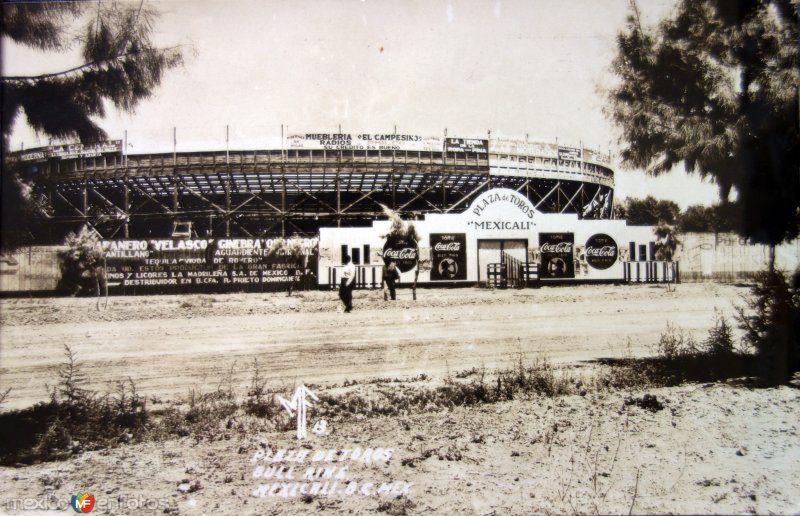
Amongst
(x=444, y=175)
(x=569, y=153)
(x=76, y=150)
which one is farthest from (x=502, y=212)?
(x=76, y=150)

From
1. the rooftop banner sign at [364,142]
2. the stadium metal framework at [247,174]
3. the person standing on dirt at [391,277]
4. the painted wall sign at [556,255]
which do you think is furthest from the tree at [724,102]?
the person standing on dirt at [391,277]

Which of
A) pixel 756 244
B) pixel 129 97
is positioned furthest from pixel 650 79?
pixel 129 97

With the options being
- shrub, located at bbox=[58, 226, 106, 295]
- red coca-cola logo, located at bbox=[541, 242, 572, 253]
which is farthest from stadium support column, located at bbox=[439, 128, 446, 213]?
shrub, located at bbox=[58, 226, 106, 295]

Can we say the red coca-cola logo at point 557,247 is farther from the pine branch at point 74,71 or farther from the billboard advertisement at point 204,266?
the pine branch at point 74,71

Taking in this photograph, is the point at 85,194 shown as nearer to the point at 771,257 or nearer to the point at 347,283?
the point at 347,283

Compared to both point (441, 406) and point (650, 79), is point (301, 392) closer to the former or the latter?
point (441, 406)

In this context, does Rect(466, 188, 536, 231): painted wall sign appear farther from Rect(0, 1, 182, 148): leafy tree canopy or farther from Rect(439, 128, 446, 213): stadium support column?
Rect(0, 1, 182, 148): leafy tree canopy
